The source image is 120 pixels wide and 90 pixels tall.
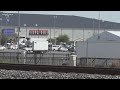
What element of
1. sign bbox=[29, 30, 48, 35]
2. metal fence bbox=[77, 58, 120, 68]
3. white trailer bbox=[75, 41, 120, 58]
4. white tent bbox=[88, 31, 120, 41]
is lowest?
metal fence bbox=[77, 58, 120, 68]

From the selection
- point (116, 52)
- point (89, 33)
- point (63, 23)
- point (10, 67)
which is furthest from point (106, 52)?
point (63, 23)

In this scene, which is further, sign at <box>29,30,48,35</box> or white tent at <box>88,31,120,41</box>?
sign at <box>29,30,48,35</box>

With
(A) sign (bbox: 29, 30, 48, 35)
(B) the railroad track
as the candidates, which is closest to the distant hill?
(A) sign (bbox: 29, 30, 48, 35)

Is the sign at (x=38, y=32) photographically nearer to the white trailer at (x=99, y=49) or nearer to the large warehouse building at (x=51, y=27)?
the large warehouse building at (x=51, y=27)

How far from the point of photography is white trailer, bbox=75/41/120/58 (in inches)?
1566

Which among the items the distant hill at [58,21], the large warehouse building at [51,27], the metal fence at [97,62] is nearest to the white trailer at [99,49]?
the metal fence at [97,62]

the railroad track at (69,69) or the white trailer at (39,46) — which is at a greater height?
the white trailer at (39,46)

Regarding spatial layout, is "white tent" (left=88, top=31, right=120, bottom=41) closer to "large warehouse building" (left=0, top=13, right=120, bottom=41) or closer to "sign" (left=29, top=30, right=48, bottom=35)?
"large warehouse building" (left=0, top=13, right=120, bottom=41)

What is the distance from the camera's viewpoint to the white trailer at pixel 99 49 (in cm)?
3977

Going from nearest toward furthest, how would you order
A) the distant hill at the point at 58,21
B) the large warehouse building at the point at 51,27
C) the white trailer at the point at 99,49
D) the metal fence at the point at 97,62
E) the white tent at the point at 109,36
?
the metal fence at the point at 97,62 < the white trailer at the point at 99,49 < the white tent at the point at 109,36 < the large warehouse building at the point at 51,27 < the distant hill at the point at 58,21

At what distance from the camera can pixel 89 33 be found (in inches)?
5089
